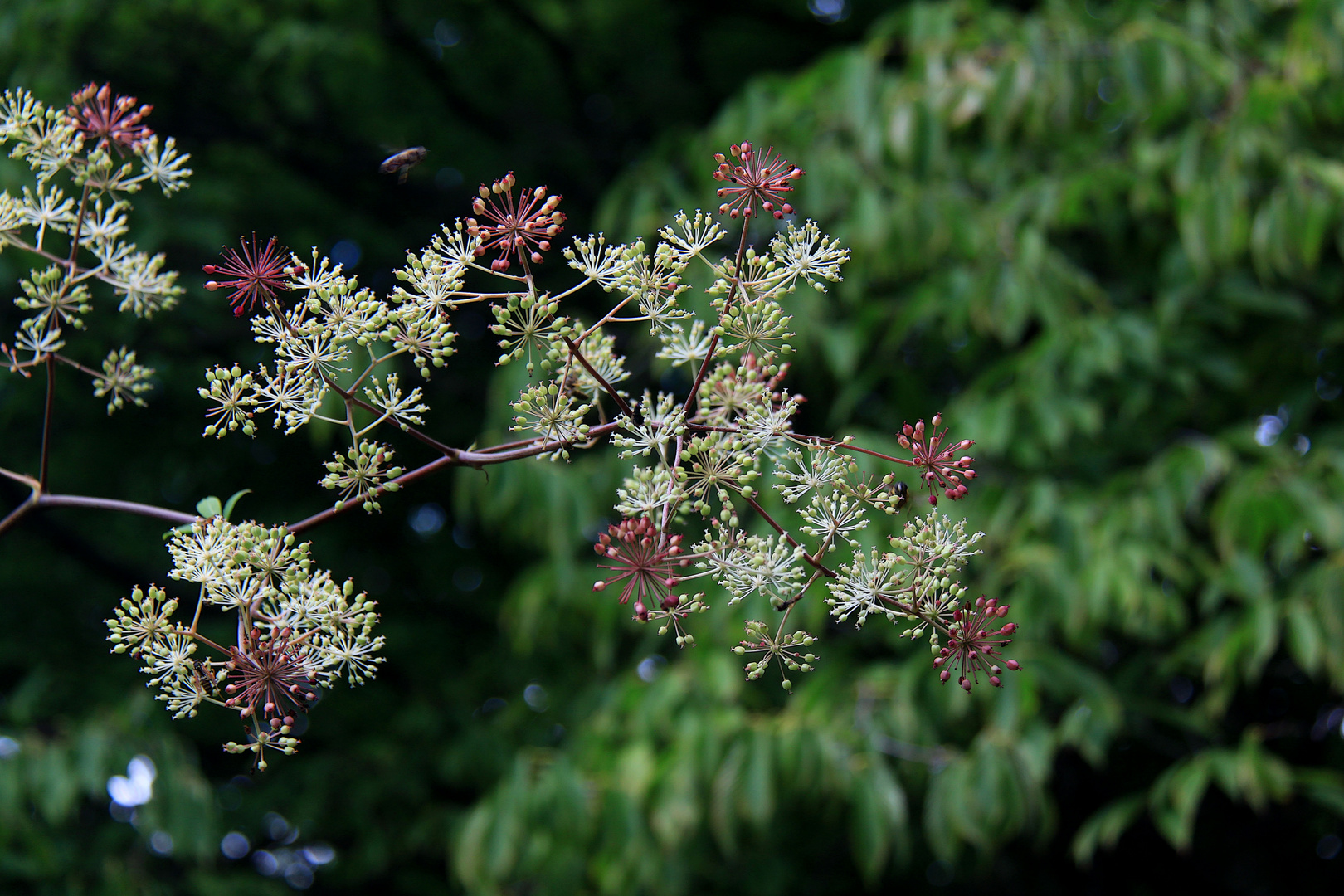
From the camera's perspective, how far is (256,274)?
3.52 feet

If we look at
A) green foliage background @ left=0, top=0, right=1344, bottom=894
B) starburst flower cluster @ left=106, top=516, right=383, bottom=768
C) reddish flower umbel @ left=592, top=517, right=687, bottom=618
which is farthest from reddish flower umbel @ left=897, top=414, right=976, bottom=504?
green foliage background @ left=0, top=0, right=1344, bottom=894

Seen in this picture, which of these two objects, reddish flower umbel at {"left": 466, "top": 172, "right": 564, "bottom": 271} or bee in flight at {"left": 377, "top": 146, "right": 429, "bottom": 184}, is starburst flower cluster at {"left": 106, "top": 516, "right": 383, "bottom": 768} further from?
bee in flight at {"left": 377, "top": 146, "right": 429, "bottom": 184}

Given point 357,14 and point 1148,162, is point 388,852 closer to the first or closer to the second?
point 357,14

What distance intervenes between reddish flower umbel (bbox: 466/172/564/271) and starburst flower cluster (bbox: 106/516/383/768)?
0.35 m

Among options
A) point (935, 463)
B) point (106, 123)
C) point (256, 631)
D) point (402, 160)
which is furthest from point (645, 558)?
point (106, 123)

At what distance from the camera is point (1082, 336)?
3500 mm

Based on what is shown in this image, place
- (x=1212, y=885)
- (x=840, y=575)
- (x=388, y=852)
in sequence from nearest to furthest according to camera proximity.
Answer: (x=840, y=575)
(x=1212, y=885)
(x=388, y=852)

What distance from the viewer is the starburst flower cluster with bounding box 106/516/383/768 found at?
39.9 inches

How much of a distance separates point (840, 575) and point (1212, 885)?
14.8ft

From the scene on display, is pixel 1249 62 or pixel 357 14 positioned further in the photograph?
pixel 357 14

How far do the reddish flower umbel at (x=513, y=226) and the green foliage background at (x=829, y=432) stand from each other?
2456mm

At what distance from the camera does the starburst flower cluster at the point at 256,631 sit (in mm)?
1015

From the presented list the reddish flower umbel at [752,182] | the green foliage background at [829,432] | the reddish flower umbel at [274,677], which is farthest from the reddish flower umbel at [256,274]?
the green foliage background at [829,432]

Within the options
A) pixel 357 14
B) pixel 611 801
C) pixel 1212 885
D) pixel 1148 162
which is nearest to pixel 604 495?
pixel 611 801
